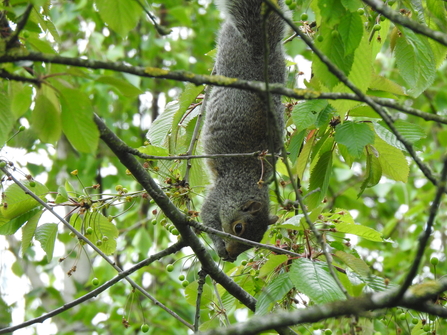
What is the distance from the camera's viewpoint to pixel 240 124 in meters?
2.73

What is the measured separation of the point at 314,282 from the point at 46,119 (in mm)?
774

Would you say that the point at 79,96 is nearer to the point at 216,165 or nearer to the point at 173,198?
the point at 173,198

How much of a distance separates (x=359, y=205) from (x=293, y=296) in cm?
442

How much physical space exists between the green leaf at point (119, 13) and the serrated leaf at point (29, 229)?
774 mm

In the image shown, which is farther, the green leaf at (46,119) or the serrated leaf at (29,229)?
the serrated leaf at (29,229)

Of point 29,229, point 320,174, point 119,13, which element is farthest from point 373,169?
point 29,229

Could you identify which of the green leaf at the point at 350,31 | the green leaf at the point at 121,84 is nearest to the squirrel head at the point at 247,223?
the green leaf at the point at 350,31

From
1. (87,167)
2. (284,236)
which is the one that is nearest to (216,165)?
(284,236)

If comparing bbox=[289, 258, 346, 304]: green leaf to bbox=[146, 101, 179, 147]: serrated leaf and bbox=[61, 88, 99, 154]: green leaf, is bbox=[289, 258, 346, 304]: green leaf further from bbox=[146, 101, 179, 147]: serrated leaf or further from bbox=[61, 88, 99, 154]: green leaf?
bbox=[146, 101, 179, 147]: serrated leaf

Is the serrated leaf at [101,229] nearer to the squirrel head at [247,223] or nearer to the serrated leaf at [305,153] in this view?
the serrated leaf at [305,153]

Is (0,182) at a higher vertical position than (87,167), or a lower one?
lower

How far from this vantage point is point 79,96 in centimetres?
107

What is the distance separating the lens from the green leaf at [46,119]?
3.52ft

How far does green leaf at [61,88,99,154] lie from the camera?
3.56ft
